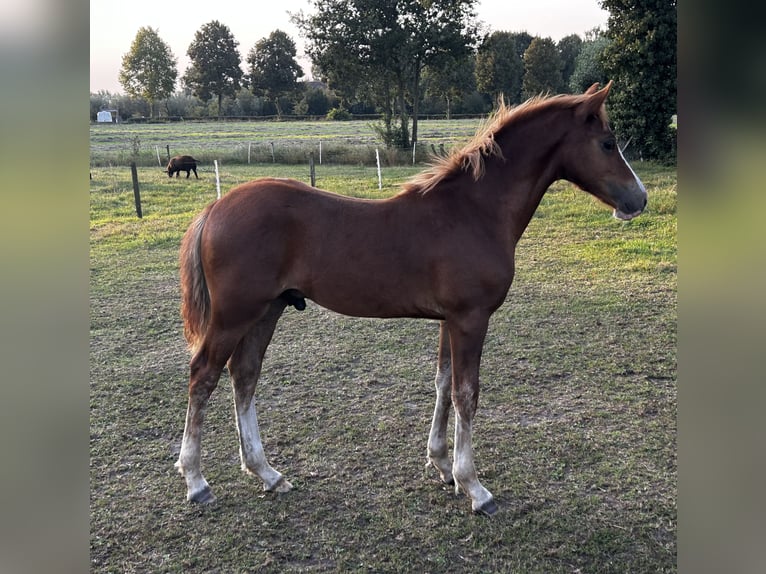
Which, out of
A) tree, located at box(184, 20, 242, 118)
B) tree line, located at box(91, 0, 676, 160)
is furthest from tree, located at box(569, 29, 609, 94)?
tree, located at box(184, 20, 242, 118)

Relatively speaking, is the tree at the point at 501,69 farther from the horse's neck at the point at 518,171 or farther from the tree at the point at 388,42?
the horse's neck at the point at 518,171

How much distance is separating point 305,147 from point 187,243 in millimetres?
18750

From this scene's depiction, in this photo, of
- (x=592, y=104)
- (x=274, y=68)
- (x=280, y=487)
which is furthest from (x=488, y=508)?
(x=274, y=68)

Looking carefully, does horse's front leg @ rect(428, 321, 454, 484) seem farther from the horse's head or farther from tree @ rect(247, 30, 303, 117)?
tree @ rect(247, 30, 303, 117)

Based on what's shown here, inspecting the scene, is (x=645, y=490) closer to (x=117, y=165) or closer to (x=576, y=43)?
(x=117, y=165)

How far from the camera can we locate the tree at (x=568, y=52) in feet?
118

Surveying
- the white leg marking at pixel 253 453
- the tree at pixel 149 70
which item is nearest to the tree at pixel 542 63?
the tree at pixel 149 70

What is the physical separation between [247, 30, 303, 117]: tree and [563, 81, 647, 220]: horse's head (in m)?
41.7

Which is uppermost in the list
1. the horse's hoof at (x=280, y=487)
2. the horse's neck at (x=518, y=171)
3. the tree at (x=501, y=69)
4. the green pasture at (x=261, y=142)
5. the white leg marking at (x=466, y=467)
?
the tree at (x=501, y=69)

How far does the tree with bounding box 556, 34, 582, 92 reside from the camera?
36.0 m

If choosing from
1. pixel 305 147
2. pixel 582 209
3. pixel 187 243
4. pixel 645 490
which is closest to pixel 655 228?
pixel 582 209

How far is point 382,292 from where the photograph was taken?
3162mm

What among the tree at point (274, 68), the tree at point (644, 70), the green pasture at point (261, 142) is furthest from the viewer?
the tree at point (274, 68)

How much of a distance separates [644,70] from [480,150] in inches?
557
